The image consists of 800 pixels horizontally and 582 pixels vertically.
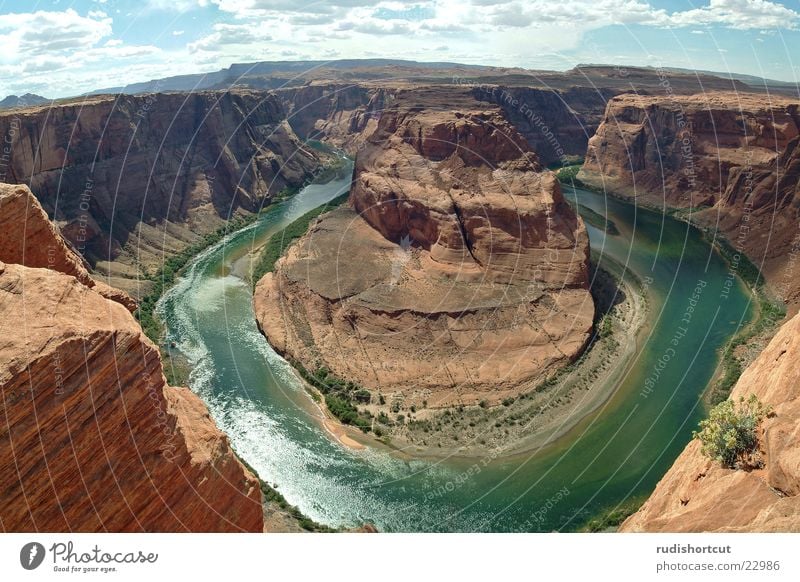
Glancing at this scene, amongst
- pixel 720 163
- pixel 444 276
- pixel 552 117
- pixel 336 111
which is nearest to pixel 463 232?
pixel 444 276

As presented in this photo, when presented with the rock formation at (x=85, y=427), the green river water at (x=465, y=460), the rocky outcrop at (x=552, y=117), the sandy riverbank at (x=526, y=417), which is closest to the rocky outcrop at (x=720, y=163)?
the green river water at (x=465, y=460)

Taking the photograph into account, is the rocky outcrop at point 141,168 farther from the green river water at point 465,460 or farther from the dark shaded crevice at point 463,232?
the dark shaded crevice at point 463,232

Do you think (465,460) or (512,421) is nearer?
(465,460)

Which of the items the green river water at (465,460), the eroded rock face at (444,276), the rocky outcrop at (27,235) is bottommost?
the green river water at (465,460)

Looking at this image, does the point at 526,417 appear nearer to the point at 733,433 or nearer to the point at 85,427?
the point at 733,433

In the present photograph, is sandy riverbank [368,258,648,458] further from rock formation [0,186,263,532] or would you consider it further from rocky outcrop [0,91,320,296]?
rocky outcrop [0,91,320,296]

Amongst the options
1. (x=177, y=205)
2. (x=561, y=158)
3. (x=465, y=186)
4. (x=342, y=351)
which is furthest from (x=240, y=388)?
(x=561, y=158)
